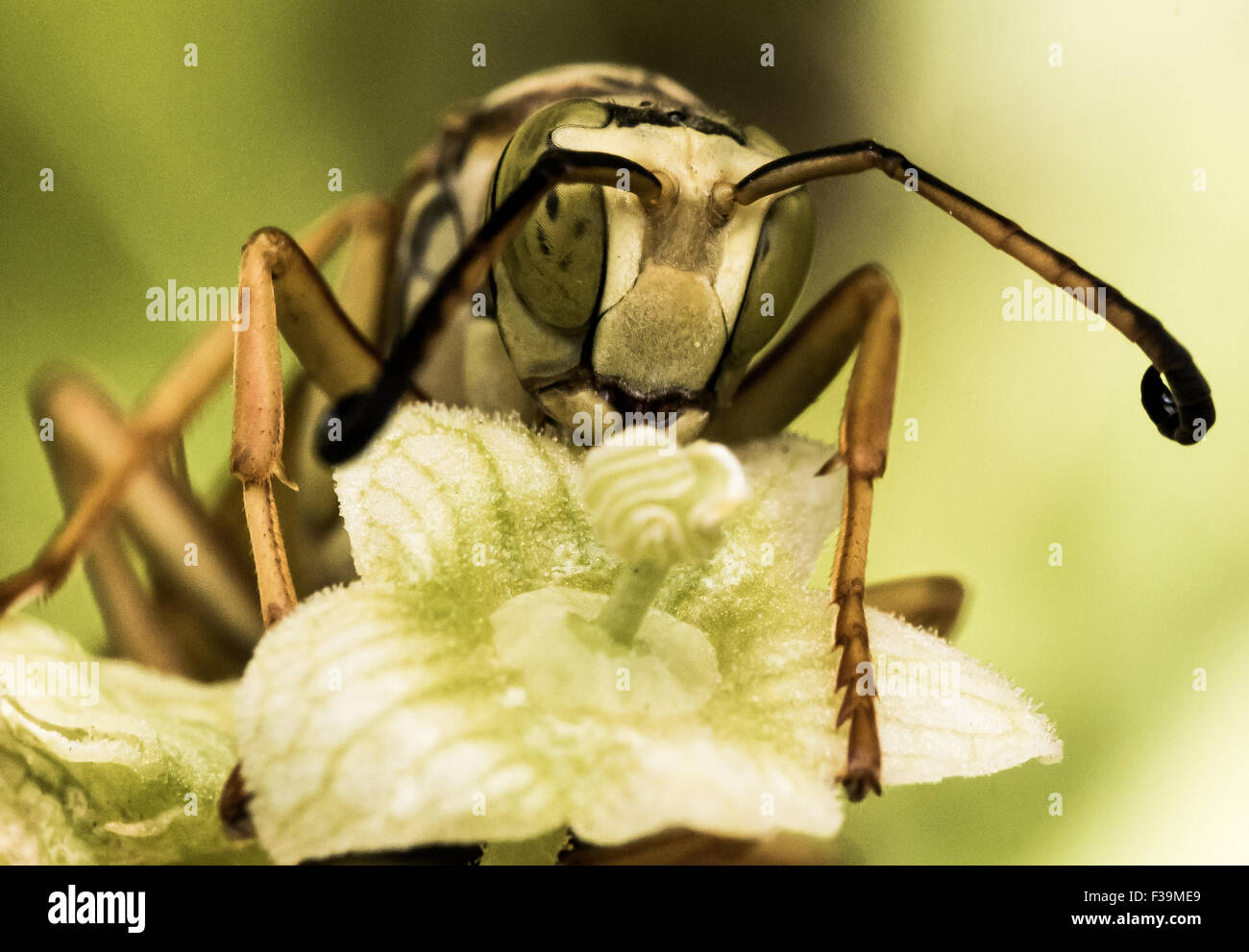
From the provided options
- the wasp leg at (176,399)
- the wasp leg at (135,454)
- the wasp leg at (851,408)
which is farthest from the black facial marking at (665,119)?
the wasp leg at (135,454)

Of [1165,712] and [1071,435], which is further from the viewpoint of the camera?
[1071,435]

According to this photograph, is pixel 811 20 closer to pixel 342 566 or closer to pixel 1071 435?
pixel 1071 435

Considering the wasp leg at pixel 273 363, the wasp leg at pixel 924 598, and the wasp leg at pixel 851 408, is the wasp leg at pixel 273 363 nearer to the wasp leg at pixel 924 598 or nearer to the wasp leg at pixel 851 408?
the wasp leg at pixel 851 408

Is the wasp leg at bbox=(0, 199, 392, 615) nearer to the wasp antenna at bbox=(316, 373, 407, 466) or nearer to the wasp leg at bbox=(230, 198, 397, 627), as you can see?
the wasp leg at bbox=(230, 198, 397, 627)

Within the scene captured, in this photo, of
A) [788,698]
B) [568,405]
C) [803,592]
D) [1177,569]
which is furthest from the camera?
[1177,569]

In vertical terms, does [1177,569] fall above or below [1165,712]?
above

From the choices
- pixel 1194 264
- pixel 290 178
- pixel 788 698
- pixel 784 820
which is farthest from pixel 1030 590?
pixel 290 178

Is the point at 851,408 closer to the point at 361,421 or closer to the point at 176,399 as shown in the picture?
the point at 361,421
